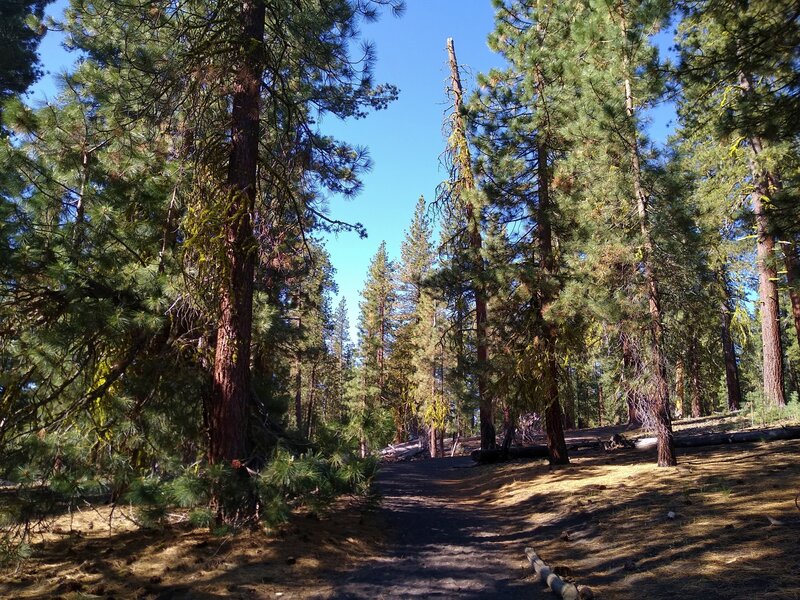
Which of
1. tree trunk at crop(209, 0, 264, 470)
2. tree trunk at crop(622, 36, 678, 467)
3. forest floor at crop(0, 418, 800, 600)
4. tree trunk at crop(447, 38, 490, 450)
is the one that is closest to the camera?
forest floor at crop(0, 418, 800, 600)

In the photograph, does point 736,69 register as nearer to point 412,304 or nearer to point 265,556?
point 265,556

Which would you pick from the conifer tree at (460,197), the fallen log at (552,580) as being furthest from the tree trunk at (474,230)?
the fallen log at (552,580)

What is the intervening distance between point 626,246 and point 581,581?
6606 millimetres

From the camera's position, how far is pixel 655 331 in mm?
9500

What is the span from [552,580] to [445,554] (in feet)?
6.57

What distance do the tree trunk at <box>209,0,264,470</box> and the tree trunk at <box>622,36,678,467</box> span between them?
712 cm

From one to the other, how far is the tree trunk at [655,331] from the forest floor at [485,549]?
512 millimetres

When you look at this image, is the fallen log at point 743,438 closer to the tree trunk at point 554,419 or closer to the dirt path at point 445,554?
the tree trunk at point 554,419

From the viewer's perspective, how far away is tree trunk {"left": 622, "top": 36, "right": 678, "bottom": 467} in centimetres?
931

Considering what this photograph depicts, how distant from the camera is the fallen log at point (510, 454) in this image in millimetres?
15211

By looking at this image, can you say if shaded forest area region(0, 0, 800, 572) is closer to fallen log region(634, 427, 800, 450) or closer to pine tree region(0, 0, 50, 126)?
fallen log region(634, 427, 800, 450)

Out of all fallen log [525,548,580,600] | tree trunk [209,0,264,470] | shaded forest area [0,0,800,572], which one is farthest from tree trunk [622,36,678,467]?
tree trunk [209,0,264,470]

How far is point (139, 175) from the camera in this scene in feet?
21.0

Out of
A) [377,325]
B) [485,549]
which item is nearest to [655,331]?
[485,549]
